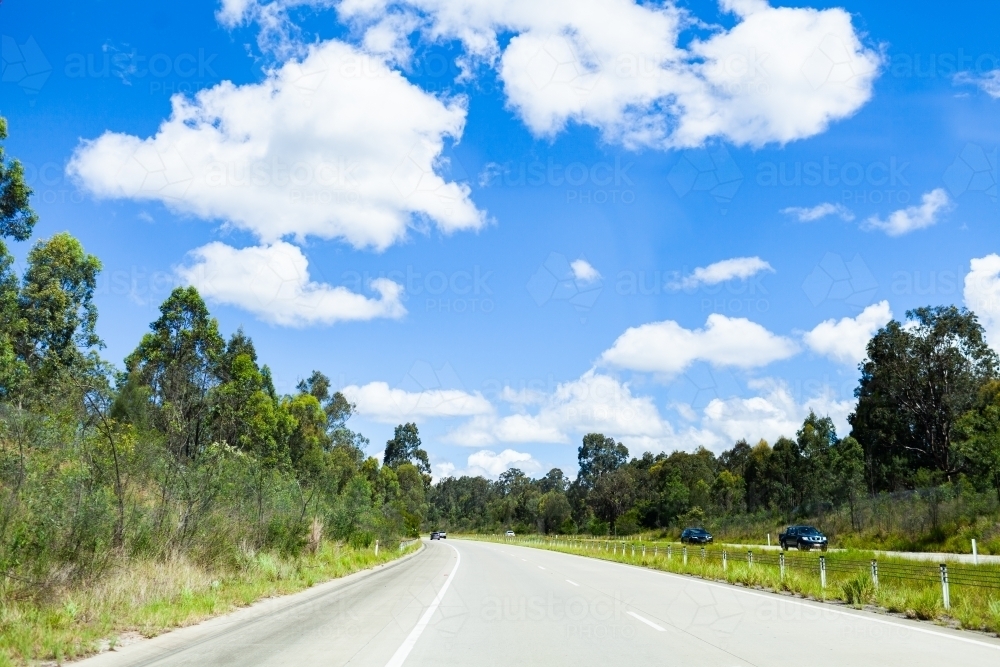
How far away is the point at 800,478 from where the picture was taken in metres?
78.1

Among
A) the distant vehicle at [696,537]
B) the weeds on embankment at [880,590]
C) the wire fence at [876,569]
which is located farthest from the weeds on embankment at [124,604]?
the distant vehicle at [696,537]

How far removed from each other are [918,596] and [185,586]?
14.5 m

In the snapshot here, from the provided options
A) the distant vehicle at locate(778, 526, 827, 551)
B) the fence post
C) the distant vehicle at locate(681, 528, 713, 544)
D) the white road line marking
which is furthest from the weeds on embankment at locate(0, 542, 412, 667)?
the distant vehicle at locate(681, 528, 713, 544)

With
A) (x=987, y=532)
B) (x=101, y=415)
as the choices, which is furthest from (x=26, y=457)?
(x=987, y=532)

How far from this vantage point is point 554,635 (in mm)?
11461

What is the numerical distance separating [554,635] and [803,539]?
35963 millimetres

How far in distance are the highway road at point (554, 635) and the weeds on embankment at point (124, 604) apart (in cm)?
42

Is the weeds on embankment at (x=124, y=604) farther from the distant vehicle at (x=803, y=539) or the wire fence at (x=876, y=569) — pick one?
the distant vehicle at (x=803, y=539)

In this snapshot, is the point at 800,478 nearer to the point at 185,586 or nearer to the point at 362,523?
the point at 362,523

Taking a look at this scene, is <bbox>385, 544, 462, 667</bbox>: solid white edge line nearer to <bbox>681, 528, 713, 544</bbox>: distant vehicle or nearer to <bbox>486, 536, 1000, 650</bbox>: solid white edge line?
<bbox>486, 536, 1000, 650</bbox>: solid white edge line

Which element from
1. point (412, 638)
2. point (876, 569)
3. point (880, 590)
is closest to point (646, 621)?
point (412, 638)

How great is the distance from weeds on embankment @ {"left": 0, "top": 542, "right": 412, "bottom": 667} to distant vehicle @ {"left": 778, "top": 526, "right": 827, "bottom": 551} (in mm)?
32436

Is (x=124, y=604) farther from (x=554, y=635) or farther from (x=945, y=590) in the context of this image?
(x=945, y=590)

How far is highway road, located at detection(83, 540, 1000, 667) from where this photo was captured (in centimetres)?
925
